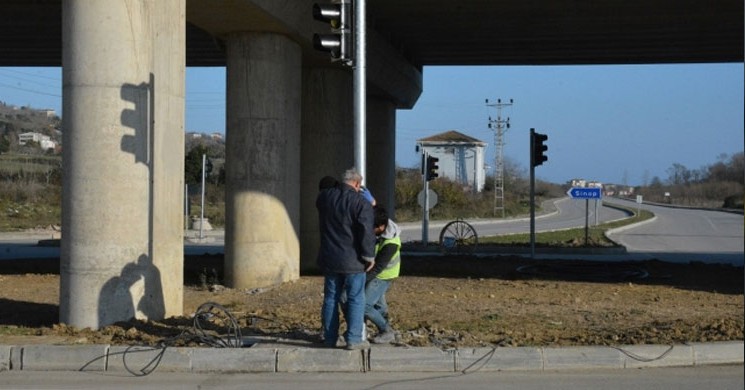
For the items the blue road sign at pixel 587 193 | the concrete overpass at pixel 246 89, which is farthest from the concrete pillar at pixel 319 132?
the blue road sign at pixel 587 193

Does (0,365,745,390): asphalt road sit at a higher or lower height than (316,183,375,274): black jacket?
lower

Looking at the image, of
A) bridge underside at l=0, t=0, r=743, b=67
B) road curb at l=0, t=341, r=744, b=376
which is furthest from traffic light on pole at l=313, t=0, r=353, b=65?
bridge underside at l=0, t=0, r=743, b=67

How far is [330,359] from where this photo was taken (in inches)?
354

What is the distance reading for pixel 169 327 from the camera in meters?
10.7

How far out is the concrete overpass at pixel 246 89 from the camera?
1055 cm

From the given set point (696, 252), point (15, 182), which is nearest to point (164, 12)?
point (696, 252)

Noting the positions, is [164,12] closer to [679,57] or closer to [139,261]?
[139,261]

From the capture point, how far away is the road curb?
8914 millimetres

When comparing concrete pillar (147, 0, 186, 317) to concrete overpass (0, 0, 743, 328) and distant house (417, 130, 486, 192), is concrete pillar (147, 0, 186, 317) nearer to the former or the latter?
concrete overpass (0, 0, 743, 328)

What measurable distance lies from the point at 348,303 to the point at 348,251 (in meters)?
0.53

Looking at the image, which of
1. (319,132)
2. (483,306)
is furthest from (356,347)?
(319,132)

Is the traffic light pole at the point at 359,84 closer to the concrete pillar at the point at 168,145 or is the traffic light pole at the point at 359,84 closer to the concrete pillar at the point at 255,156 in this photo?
the concrete pillar at the point at 168,145

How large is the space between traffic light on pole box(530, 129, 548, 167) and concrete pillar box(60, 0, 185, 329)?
13.4 metres

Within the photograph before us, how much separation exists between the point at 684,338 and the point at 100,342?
6.27m
